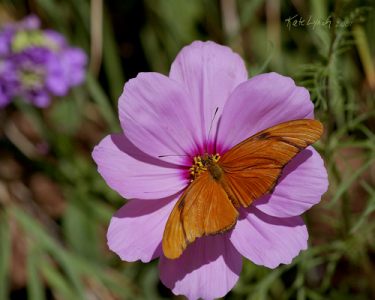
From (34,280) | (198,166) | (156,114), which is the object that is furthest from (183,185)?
(34,280)

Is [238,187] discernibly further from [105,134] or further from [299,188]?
[105,134]

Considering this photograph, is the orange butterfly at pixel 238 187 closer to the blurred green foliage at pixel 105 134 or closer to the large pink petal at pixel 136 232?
→ the large pink petal at pixel 136 232

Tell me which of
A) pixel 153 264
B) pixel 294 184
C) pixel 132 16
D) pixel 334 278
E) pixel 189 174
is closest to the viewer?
pixel 294 184

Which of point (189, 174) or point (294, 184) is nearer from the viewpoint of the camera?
point (294, 184)

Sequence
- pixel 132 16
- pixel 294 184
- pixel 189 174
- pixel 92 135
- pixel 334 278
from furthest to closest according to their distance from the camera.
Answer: pixel 92 135, pixel 132 16, pixel 334 278, pixel 189 174, pixel 294 184

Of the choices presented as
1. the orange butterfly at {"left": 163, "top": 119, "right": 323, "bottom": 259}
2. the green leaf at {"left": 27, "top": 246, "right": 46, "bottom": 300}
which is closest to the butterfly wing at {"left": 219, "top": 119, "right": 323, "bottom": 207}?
the orange butterfly at {"left": 163, "top": 119, "right": 323, "bottom": 259}

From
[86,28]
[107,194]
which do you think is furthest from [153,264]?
[86,28]

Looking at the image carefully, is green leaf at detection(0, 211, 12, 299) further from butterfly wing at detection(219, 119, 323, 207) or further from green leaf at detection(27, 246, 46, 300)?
butterfly wing at detection(219, 119, 323, 207)

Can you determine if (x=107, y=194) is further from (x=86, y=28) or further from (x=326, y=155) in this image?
(x=326, y=155)
